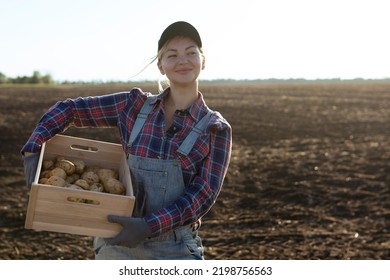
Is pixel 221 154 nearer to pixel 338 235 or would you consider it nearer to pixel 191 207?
pixel 191 207

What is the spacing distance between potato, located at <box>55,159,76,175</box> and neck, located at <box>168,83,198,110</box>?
0.49 meters

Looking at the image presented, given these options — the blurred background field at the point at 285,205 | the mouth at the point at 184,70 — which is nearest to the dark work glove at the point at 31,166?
the mouth at the point at 184,70

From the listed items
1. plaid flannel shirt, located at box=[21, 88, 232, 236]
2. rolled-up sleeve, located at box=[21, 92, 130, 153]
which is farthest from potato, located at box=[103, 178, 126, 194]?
rolled-up sleeve, located at box=[21, 92, 130, 153]

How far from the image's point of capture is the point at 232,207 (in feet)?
17.6

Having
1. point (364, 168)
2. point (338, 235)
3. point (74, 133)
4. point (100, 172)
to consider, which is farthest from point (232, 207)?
point (74, 133)

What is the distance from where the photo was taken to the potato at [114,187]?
6.53 feet

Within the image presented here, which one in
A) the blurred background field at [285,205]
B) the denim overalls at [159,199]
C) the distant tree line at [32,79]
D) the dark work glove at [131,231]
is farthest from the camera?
the distant tree line at [32,79]

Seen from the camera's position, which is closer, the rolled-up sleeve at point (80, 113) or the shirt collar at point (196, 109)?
the shirt collar at point (196, 109)

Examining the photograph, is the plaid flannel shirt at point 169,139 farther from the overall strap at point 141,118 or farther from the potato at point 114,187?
the potato at point 114,187

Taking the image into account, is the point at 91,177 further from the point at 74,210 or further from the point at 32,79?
the point at 32,79

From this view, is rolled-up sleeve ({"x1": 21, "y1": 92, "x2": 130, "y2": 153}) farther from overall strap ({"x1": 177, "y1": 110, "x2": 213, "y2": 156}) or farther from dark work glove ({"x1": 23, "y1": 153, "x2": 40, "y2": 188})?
overall strap ({"x1": 177, "y1": 110, "x2": 213, "y2": 156})

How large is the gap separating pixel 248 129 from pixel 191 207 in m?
9.61

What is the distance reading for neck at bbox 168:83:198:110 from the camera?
6.41ft

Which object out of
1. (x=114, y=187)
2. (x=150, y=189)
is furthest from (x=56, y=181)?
(x=150, y=189)
